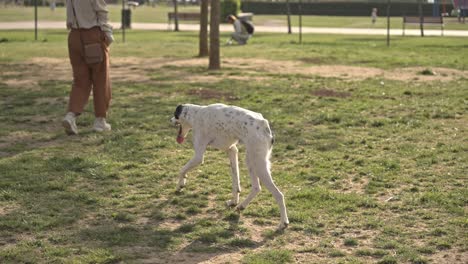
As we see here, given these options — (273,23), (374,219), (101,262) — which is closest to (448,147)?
(374,219)

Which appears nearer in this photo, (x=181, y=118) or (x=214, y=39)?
(x=181, y=118)

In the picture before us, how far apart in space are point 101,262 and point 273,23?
1513 inches

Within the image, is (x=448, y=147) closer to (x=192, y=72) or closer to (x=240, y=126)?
(x=240, y=126)

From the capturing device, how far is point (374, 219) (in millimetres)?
7195

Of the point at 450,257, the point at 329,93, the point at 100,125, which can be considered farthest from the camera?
the point at 329,93

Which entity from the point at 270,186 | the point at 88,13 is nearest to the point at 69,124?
the point at 88,13

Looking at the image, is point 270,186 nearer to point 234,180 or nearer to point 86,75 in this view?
point 234,180

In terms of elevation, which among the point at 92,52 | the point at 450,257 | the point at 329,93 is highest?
the point at 92,52

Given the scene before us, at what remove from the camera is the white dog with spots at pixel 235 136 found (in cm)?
694

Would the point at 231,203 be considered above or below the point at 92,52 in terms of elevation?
below

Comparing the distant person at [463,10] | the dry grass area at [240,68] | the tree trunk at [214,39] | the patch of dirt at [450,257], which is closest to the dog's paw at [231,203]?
the patch of dirt at [450,257]

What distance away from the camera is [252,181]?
7242 millimetres

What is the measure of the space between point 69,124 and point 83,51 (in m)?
0.93

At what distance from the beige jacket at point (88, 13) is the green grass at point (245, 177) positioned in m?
1.41
